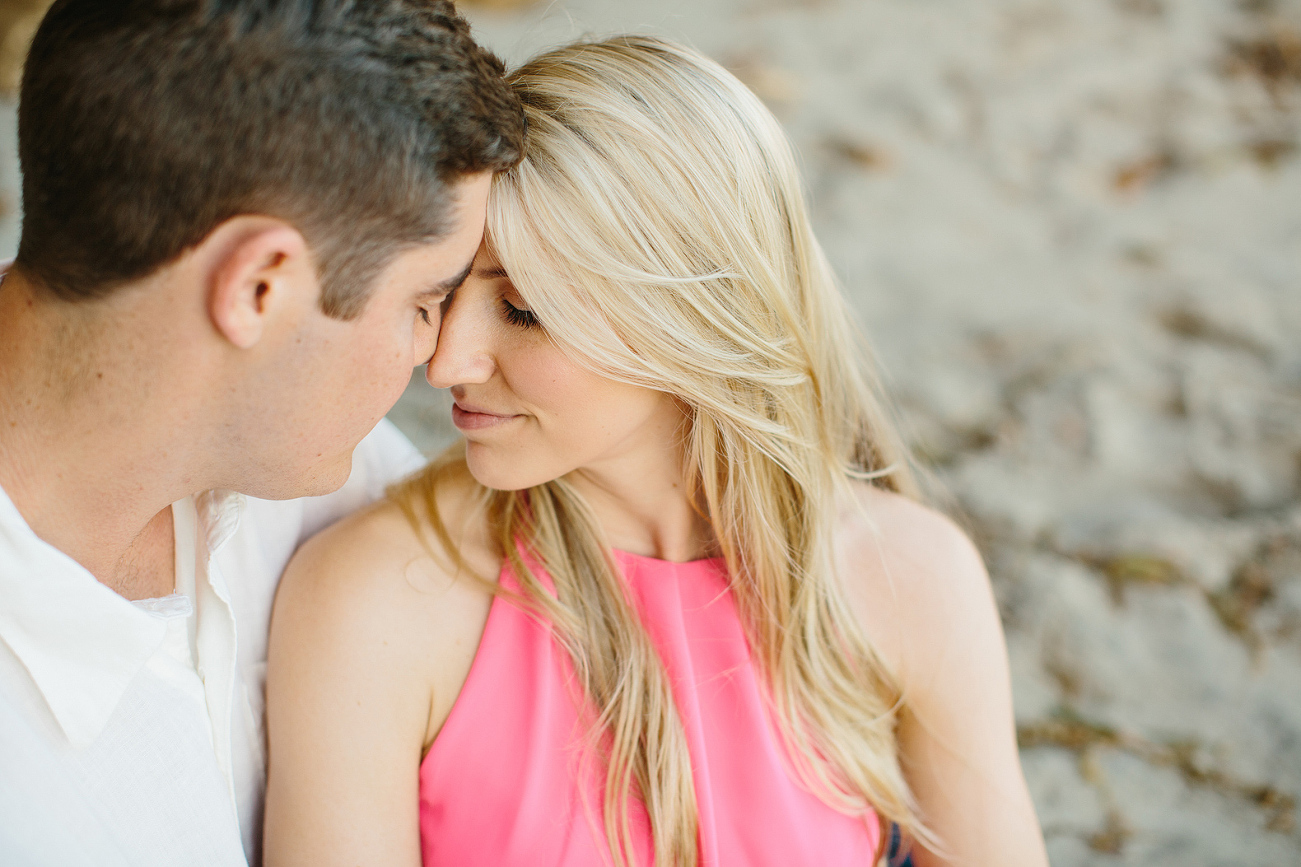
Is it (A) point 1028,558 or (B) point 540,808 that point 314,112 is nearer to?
(B) point 540,808

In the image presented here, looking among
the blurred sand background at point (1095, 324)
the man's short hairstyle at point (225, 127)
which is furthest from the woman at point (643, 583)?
the blurred sand background at point (1095, 324)

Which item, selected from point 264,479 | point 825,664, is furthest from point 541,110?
point 825,664

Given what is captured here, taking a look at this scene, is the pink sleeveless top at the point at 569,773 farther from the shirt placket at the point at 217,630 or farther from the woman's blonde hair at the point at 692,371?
the shirt placket at the point at 217,630

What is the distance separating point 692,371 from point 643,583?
452 mm

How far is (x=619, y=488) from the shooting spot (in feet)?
6.04

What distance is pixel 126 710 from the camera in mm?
1310

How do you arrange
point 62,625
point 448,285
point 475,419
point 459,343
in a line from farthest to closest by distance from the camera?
point 475,419 < point 459,343 < point 448,285 < point 62,625

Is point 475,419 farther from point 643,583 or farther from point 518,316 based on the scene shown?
point 643,583

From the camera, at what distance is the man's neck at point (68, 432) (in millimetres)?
1217

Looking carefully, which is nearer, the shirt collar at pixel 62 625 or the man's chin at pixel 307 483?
the shirt collar at pixel 62 625

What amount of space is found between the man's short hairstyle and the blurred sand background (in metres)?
0.64

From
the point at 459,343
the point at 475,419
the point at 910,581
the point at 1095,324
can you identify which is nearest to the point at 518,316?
the point at 459,343

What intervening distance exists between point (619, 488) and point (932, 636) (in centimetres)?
64

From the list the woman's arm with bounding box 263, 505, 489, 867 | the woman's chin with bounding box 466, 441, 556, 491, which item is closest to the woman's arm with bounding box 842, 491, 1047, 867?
the woman's chin with bounding box 466, 441, 556, 491
